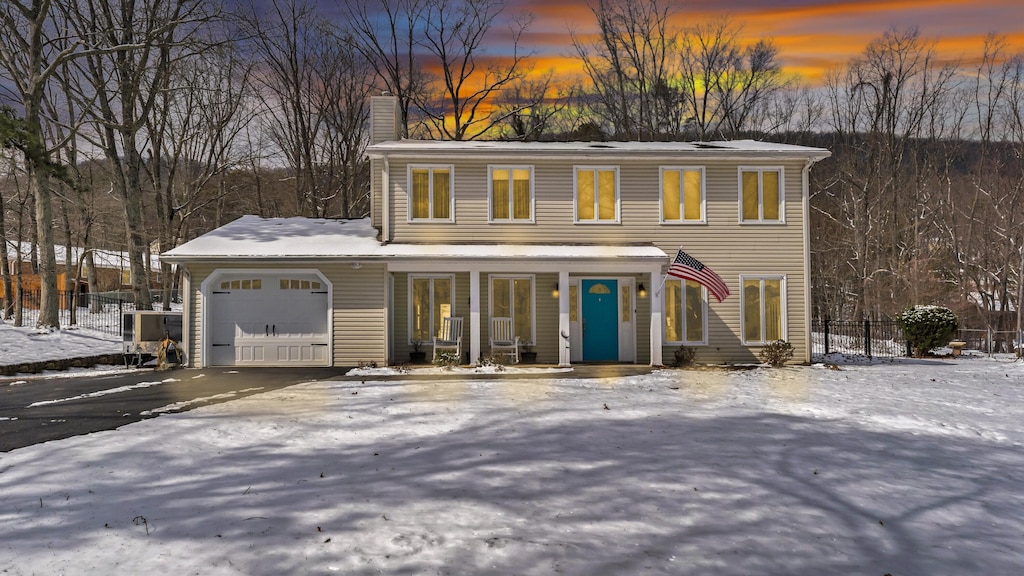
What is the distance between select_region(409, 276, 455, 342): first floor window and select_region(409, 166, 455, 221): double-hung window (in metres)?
1.66

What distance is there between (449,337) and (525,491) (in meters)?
10.5

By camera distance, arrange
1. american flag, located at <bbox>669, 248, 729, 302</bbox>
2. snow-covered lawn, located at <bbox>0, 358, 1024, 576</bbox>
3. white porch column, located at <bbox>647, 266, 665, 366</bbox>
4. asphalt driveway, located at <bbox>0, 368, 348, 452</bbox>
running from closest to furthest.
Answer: snow-covered lawn, located at <bbox>0, 358, 1024, 576</bbox> < asphalt driveway, located at <bbox>0, 368, 348, 452</bbox> < american flag, located at <bbox>669, 248, 729, 302</bbox> < white porch column, located at <bbox>647, 266, 665, 366</bbox>

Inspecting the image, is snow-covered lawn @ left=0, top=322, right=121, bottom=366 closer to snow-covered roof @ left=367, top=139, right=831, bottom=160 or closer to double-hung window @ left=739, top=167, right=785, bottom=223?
snow-covered roof @ left=367, top=139, right=831, bottom=160

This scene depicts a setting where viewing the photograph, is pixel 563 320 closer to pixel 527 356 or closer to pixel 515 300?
pixel 527 356

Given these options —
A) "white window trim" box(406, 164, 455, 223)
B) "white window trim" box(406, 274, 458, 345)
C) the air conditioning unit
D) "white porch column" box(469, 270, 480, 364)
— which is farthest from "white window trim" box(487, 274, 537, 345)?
the air conditioning unit

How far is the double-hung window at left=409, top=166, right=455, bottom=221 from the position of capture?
16.8 m

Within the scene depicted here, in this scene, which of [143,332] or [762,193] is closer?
[143,332]

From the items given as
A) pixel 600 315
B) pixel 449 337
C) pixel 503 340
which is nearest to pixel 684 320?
pixel 600 315

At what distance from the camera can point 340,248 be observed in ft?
53.0

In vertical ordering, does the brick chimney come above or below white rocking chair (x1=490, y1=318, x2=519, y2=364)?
above

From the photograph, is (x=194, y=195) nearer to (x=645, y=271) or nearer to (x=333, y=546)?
(x=645, y=271)

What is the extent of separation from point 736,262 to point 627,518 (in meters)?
12.8

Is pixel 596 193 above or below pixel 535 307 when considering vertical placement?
above

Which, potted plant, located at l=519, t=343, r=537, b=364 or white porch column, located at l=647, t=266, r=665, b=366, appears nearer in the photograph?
→ white porch column, located at l=647, t=266, r=665, b=366
